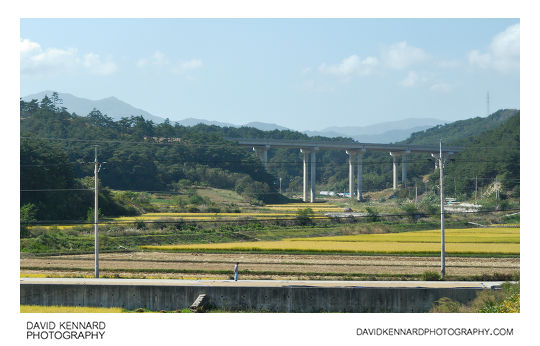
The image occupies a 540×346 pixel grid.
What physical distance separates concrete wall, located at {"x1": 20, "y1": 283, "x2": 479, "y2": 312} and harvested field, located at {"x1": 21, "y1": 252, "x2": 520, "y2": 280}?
20.0ft

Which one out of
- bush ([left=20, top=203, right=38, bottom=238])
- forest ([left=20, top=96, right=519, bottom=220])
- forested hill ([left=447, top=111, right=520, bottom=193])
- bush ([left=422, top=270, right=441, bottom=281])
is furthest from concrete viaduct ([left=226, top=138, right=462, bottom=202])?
bush ([left=422, top=270, right=441, bottom=281])

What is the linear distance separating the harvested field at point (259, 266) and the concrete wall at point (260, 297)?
611cm

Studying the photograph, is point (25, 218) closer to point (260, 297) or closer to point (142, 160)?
point (260, 297)

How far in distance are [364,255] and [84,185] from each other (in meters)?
52.5

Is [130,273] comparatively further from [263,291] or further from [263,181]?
[263,181]

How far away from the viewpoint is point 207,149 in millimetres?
139125

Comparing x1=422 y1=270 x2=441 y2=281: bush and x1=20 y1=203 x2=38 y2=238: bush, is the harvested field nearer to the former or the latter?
x1=422 y1=270 x2=441 y2=281: bush

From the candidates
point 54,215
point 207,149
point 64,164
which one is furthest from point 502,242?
point 207,149

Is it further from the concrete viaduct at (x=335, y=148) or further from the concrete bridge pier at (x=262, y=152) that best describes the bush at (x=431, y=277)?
the concrete bridge pier at (x=262, y=152)

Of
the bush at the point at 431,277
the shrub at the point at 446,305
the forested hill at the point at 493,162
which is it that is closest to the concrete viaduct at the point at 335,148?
the forested hill at the point at 493,162

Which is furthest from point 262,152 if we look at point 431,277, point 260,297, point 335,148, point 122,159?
point 260,297

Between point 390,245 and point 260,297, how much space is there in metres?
28.0

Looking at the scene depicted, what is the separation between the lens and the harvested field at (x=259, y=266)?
39125 mm

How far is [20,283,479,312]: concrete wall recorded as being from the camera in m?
30.4
